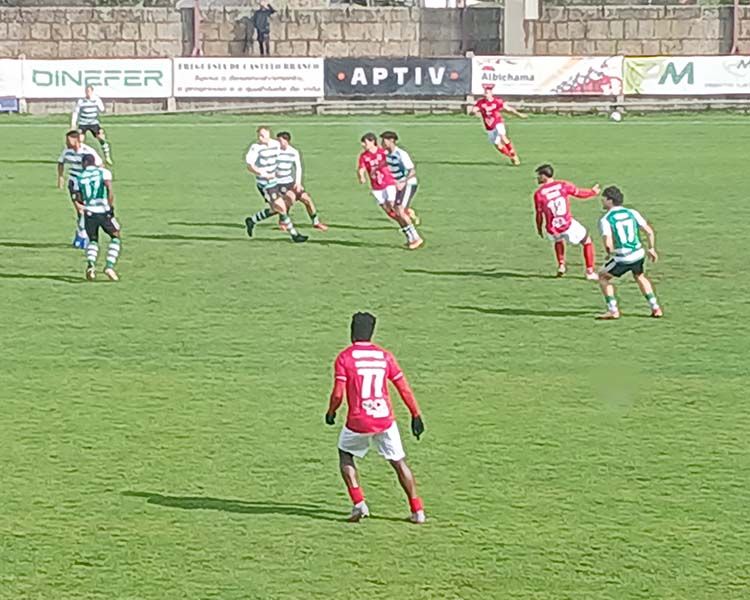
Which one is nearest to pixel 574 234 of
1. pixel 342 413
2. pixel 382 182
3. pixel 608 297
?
pixel 608 297

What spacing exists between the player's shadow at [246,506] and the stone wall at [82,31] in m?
42.5

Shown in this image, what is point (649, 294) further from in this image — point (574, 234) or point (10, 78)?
point (10, 78)

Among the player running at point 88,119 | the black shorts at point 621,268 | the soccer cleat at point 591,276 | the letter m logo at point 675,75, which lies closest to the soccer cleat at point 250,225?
the soccer cleat at point 591,276

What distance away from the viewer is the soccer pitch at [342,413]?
36.0 feet

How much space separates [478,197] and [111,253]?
1089cm

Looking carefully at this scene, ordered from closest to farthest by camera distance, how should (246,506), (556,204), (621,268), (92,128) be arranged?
(246,506) < (621,268) < (556,204) < (92,128)

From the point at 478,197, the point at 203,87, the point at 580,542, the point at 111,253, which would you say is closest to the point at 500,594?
the point at 580,542

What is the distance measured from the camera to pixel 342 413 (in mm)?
15242

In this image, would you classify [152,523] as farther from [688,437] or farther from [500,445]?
[688,437]

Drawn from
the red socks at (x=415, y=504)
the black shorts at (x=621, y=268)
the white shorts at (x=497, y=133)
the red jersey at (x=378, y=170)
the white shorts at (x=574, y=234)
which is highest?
the white shorts at (x=497, y=133)

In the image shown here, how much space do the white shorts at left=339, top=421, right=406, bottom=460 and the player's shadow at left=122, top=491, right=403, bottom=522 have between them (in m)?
0.93

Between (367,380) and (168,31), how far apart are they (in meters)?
44.4

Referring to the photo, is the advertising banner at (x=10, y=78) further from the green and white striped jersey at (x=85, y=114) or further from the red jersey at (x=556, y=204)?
the red jersey at (x=556, y=204)

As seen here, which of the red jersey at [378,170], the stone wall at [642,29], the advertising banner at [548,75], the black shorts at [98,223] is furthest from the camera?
the stone wall at [642,29]
